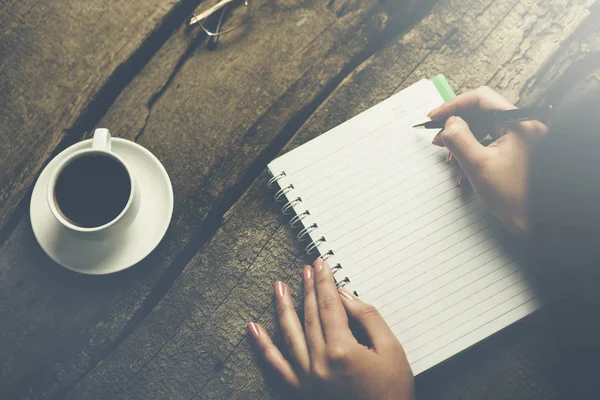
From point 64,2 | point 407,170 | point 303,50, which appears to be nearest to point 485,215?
point 407,170

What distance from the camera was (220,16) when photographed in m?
0.93

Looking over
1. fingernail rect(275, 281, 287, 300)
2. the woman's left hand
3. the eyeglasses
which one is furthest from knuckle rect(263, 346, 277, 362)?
the eyeglasses

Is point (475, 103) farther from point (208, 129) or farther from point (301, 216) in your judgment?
point (208, 129)

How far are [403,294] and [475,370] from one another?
23cm

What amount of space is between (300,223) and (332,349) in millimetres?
265

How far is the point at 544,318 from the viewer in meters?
0.93

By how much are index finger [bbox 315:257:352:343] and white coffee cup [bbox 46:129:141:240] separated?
0.39 m

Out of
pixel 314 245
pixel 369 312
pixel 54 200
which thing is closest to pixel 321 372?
pixel 369 312

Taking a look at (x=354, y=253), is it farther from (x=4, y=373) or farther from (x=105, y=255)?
(x=4, y=373)

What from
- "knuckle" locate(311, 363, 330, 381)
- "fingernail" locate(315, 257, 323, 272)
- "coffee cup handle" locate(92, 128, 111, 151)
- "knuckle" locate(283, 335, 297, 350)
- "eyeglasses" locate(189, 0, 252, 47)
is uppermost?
"eyeglasses" locate(189, 0, 252, 47)

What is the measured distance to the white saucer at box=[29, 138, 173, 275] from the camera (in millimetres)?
825

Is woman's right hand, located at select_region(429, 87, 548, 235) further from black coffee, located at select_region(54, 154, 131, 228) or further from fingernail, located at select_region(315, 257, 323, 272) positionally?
black coffee, located at select_region(54, 154, 131, 228)

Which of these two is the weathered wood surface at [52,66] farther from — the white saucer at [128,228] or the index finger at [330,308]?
the index finger at [330,308]

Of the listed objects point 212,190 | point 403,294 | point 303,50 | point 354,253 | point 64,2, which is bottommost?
point 403,294
